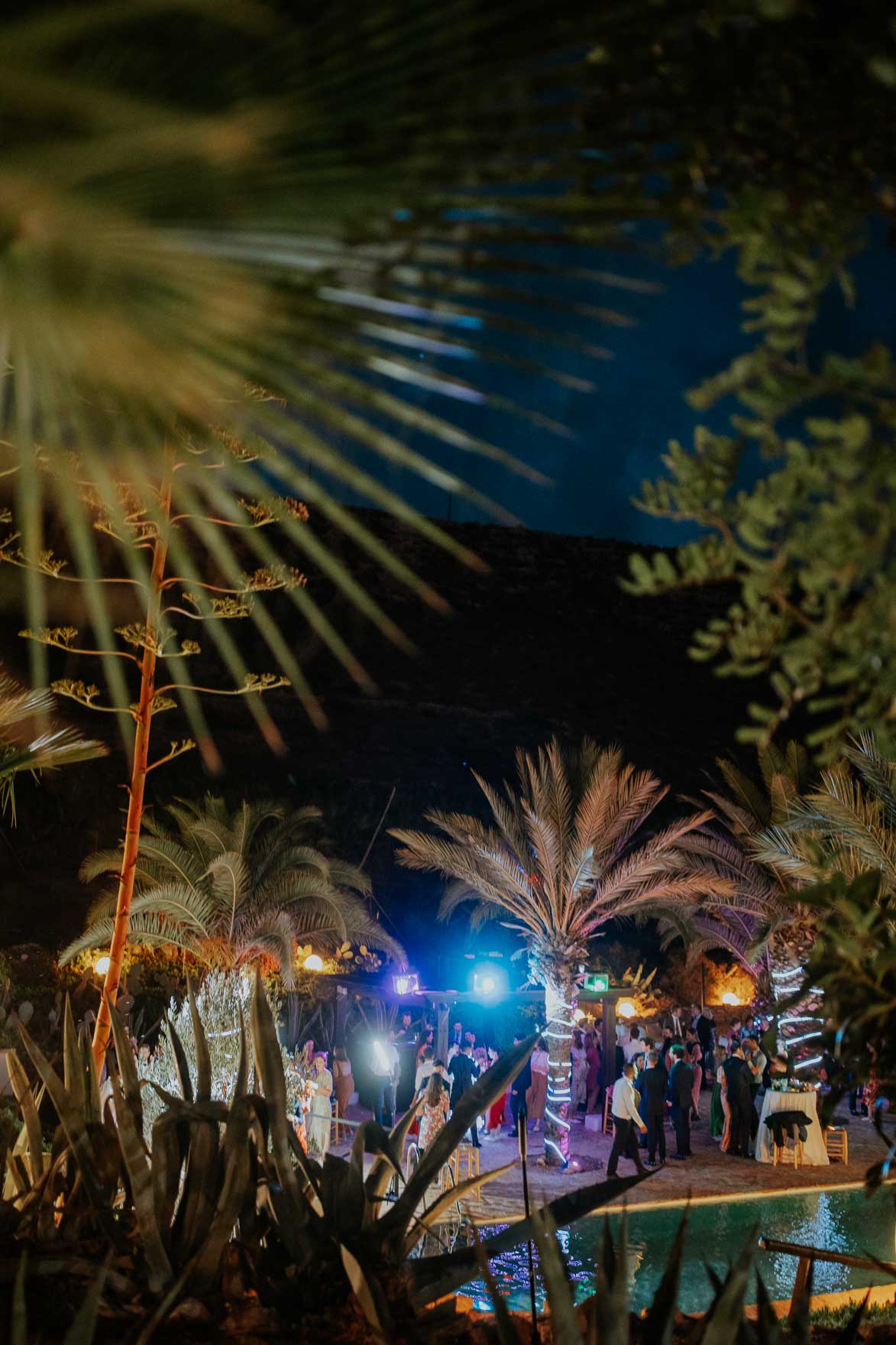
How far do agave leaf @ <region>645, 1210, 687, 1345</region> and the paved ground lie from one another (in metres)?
7.91

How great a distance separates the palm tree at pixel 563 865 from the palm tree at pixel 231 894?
3.46m

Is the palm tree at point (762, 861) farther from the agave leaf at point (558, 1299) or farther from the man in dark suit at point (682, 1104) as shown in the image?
the agave leaf at point (558, 1299)

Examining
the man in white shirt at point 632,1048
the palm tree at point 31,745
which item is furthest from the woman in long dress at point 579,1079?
the palm tree at point 31,745

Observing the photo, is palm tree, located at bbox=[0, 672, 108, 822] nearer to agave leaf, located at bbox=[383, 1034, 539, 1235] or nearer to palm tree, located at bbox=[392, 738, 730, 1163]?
agave leaf, located at bbox=[383, 1034, 539, 1235]

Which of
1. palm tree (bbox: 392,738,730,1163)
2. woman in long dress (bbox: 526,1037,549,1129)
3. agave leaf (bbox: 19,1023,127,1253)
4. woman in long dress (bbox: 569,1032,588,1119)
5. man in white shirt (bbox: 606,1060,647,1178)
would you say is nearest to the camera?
agave leaf (bbox: 19,1023,127,1253)

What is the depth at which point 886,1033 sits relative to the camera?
7.79 ft

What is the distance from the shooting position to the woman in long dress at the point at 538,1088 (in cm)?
1638

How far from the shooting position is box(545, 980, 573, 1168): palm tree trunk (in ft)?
44.7

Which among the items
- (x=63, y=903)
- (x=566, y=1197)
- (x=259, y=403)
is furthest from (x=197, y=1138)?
(x=63, y=903)

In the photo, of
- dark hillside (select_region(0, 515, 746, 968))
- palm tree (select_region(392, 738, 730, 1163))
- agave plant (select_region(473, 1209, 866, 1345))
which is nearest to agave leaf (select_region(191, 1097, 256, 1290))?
agave plant (select_region(473, 1209, 866, 1345))

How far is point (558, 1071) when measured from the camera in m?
14.4

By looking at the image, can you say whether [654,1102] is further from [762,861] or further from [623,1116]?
[762,861]

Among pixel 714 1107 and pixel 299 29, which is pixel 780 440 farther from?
pixel 714 1107

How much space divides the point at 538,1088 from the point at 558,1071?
226 cm
